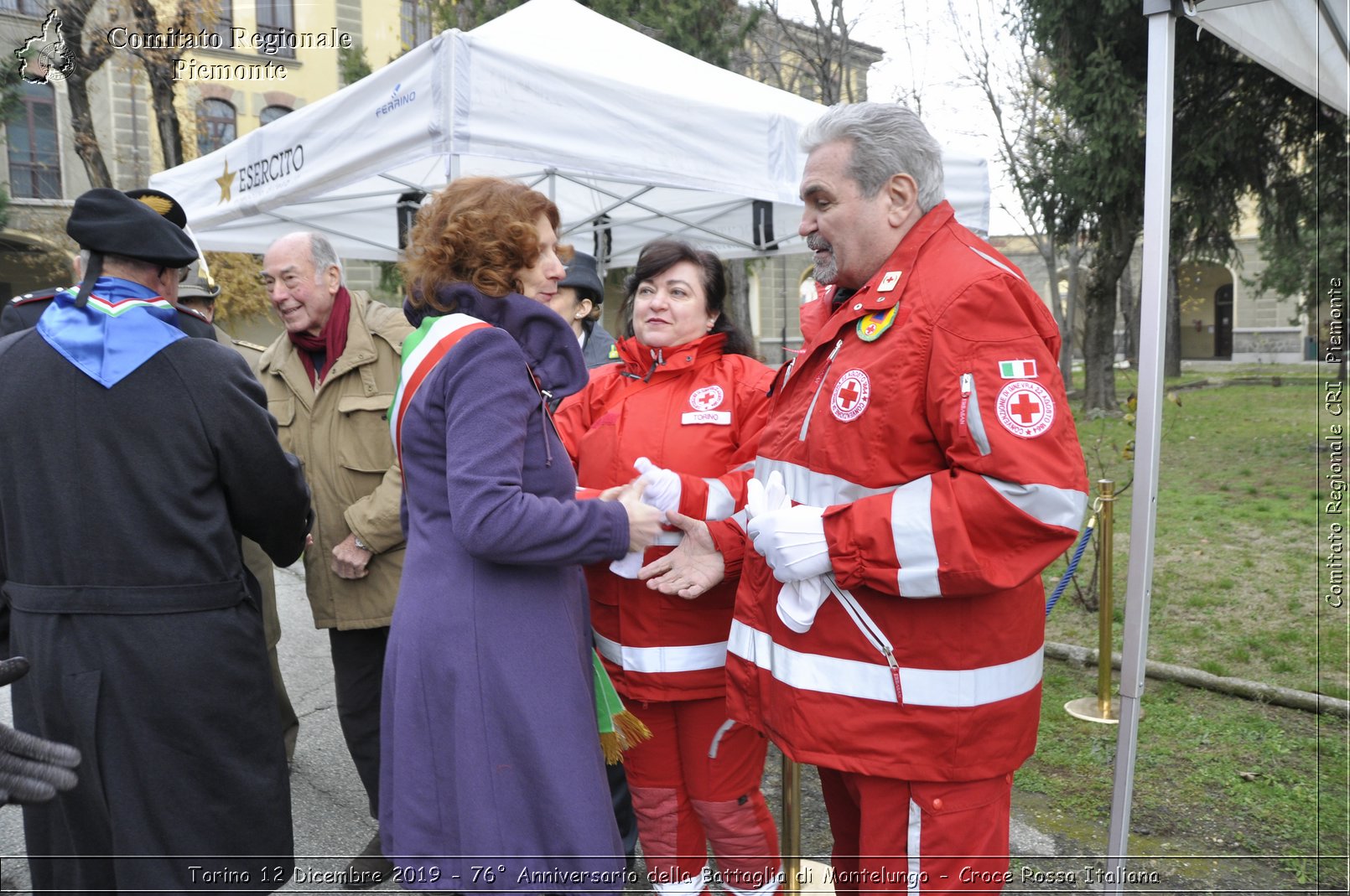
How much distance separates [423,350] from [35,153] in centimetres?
2001

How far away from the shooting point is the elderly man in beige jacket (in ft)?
10.6

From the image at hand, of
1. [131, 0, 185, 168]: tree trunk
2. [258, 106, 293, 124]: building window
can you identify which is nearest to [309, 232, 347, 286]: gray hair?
[131, 0, 185, 168]: tree trunk

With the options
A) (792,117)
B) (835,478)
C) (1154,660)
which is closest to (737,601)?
(835,478)

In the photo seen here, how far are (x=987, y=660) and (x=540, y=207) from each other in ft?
4.45

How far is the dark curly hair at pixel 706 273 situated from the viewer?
2.78 metres

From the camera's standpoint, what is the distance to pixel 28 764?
5.98ft

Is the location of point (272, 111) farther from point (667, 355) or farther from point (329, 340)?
point (667, 355)

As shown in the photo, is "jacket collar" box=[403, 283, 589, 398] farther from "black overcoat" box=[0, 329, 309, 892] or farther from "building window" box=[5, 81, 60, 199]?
"building window" box=[5, 81, 60, 199]

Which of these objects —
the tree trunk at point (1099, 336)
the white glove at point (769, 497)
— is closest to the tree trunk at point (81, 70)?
the white glove at point (769, 497)

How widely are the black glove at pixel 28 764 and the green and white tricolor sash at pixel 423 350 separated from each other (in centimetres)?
86

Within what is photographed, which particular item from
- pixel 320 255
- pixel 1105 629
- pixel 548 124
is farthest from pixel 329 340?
pixel 1105 629

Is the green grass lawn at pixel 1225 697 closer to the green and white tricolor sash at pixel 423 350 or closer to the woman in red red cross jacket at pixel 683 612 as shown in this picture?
the woman in red red cross jacket at pixel 683 612

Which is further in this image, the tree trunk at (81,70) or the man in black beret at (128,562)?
the tree trunk at (81,70)

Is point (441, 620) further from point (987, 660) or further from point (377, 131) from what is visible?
point (377, 131)
